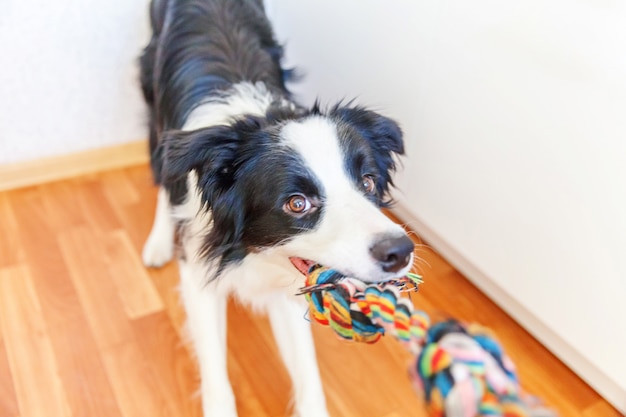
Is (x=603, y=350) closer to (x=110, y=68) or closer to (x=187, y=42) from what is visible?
(x=187, y=42)

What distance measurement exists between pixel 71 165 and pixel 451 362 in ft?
7.35

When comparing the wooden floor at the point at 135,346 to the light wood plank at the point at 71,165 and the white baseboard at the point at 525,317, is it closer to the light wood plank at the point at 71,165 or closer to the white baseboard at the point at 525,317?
the white baseboard at the point at 525,317

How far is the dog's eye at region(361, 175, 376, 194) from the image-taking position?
1.37m

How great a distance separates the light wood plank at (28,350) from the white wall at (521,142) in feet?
4.36

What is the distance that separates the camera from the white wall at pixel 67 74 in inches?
92.1

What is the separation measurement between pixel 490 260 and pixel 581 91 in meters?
0.65

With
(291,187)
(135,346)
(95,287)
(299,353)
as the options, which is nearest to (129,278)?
(95,287)

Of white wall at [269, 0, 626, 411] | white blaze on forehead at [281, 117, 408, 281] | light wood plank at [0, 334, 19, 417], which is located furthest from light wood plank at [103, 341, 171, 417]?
white wall at [269, 0, 626, 411]

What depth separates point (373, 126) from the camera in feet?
4.98

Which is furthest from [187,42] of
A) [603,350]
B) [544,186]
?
[603,350]

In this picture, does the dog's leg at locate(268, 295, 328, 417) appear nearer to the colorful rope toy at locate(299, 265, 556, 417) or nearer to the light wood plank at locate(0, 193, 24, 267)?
the colorful rope toy at locate(299, 265, 556, 417)

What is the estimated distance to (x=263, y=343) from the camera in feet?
6.23

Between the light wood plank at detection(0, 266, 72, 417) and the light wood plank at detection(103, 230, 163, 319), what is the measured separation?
0.87 ft

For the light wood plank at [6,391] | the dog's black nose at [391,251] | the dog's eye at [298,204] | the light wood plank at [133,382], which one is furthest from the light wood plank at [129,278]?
the dog's black nose at [391,251]
